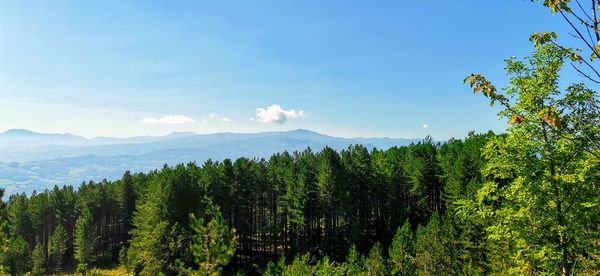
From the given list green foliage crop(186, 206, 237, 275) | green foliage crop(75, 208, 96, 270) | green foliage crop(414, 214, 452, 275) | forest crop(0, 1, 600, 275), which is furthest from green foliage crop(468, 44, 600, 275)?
green foliage crop(75, 208, 96, 270)

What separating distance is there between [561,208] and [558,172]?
1.23 metres

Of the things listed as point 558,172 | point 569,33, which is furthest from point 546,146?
point 569,33

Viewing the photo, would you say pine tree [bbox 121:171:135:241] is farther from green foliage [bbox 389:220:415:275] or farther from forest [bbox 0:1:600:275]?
A: green foliage [bbox 389:220:415:275]

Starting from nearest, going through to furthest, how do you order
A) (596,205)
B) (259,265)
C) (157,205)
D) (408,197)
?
(596,205)
(157,205)
(259,265)
(408,197)

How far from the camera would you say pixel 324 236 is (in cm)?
6278

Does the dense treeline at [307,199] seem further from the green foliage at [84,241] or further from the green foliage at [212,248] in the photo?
the green foliage at [212,248]

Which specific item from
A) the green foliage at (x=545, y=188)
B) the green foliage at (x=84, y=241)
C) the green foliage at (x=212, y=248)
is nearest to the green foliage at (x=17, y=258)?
the green foliage at (x=84, y=241)

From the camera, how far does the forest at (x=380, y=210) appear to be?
1227 cm

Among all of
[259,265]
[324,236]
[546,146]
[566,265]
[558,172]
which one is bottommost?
[259,265]

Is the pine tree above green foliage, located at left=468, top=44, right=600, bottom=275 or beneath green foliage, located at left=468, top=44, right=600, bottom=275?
beneath

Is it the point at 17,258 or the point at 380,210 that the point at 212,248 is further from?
the point at 17,258

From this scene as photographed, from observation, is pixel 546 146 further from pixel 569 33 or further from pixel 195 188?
pixel 195 188

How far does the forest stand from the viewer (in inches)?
483

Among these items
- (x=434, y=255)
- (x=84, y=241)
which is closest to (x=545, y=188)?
(x=434, y=255)
